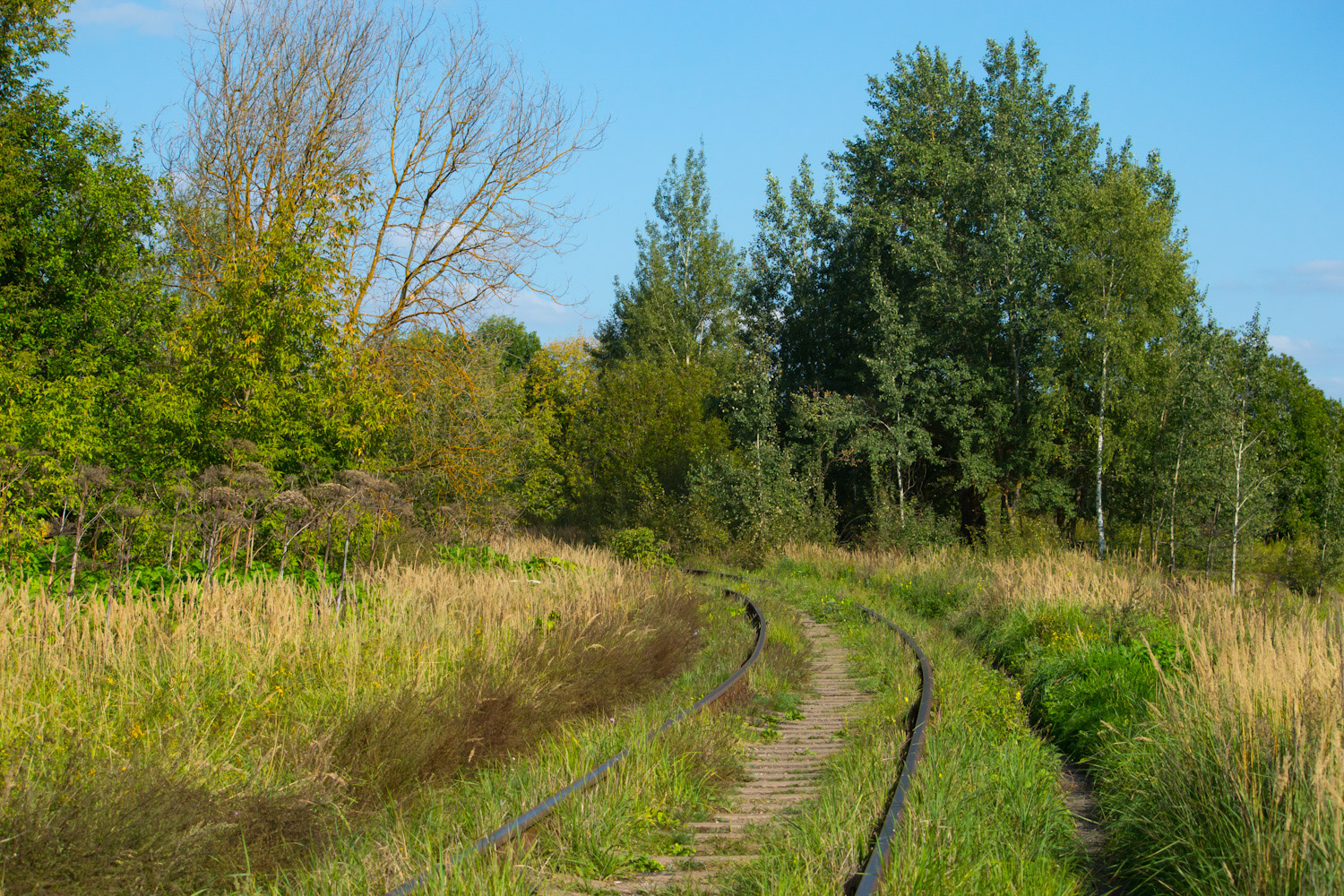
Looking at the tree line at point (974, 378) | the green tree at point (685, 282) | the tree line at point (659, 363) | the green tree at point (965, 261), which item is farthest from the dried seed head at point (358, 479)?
the green tree at point (685, 282)

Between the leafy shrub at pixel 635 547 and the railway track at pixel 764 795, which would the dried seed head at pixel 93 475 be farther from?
the leafy shrub at pixel 635 547

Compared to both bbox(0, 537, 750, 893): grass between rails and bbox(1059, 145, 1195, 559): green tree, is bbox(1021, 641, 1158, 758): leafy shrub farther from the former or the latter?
bbox(1059, 145, 1195, 559): green tree

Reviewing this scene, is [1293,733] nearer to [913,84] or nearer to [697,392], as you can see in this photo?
[697,392]

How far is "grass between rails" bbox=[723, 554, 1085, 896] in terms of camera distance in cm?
441

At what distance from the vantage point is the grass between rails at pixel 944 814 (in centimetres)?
441

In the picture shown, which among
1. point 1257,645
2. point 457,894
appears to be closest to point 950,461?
point 1257,645

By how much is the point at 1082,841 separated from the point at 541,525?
3964 cm

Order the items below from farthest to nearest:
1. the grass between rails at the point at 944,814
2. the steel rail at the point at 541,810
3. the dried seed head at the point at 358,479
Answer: the dried seed head at the point at 358,479
the grass between rails at the point at 944,814
the steel rail at the point at 541,810

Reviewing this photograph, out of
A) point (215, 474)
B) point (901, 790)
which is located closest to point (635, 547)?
point (215, 474)

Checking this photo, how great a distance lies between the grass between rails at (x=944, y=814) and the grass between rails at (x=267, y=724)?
1716 mm

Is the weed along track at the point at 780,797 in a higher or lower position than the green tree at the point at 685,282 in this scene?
lower

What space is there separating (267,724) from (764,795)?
3.26 meters

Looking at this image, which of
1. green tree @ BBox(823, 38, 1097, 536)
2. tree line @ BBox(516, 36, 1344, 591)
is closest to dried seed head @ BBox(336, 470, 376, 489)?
tree line @ BBox(516, 36, 1344, 591)

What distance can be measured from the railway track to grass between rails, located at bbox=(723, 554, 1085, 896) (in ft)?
0.32
